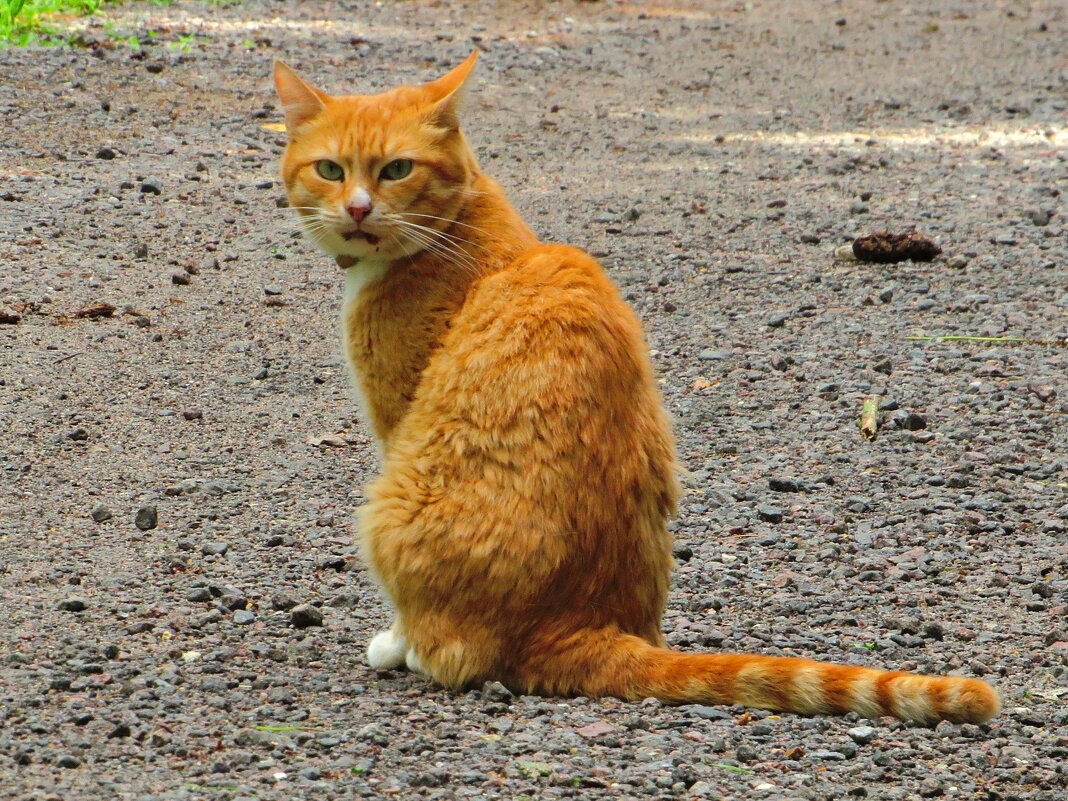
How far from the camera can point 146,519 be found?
4285 mm

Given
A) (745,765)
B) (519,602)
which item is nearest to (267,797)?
(519,602)

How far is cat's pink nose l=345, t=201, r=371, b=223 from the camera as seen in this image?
3572 mm

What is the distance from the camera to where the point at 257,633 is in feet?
12.0

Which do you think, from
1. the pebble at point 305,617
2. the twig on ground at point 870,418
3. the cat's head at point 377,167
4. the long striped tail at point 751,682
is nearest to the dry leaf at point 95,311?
the cat's head at point 377,167

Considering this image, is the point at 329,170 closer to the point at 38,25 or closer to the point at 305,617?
the point at 305,617

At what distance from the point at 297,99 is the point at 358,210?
456 mm

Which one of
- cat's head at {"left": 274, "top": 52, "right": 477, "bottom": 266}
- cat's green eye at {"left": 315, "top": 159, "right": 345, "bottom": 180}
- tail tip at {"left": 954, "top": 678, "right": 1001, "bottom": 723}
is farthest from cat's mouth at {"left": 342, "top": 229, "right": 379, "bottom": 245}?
tail tip at {"left": 954, "top": 678, "right": 1001, "bottom": 723}

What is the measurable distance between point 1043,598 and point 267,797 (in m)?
2.48

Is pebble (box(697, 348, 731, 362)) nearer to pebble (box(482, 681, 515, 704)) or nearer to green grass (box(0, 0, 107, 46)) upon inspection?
pebble (box(482, 681, 515, 704))

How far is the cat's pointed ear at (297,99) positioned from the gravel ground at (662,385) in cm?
131

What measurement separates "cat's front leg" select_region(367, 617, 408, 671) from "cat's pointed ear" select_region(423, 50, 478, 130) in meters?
1.36

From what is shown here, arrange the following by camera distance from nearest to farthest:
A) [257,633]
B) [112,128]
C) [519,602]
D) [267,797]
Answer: [267,797] < [519,602] < [257,633] < [112,128]

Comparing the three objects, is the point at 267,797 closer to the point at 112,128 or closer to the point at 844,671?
the point at 844,671

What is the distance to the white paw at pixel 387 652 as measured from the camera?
3.50m
